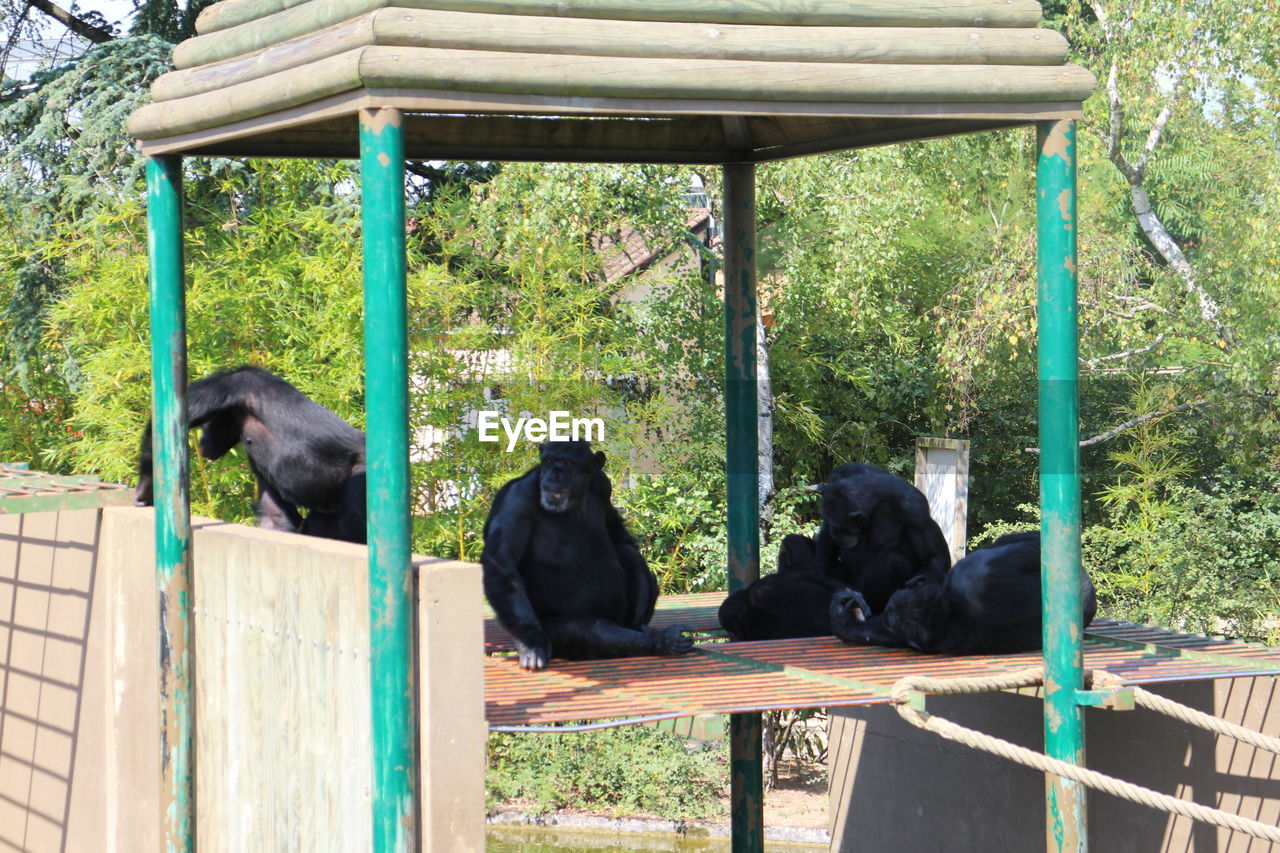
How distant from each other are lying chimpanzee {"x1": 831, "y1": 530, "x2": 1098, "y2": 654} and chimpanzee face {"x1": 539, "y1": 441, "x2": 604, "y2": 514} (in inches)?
44.7

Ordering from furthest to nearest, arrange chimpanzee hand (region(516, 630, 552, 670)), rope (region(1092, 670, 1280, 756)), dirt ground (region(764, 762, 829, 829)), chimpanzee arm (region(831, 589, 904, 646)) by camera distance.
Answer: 1. dirt ground (region(764, 762, 829, 829))
2. chimpanzee arm (region(831, 589, 904, 646))
3. chimpanzee hand (region(516, 630, 552, 670))
4. rope (region(1092, 670, 1280, 756))

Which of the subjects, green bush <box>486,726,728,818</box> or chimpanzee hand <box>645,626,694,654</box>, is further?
green bush <box>486,726,728,818</box>

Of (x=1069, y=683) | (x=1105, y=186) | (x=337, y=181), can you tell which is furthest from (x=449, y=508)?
(x=1105, y=186)

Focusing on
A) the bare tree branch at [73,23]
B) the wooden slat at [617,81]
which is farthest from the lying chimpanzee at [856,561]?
the bare tree branch at [73,23]

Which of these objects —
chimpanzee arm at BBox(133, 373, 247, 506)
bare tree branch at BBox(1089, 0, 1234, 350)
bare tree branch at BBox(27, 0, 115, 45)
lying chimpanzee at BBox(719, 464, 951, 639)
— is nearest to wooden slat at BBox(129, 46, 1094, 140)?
chimpanzee arm at BBox(133, 373, 247, 506)

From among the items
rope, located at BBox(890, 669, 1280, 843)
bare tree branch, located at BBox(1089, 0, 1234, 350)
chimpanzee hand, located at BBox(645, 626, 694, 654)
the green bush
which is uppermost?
bare tree branch, located at BBox(1089, 0, 1234, 350)

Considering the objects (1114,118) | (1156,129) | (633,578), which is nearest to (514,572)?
(633,578)

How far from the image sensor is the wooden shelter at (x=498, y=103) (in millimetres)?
3240

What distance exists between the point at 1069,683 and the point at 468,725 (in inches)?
65.2

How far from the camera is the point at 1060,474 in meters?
3.86

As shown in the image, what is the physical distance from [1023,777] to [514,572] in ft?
7.78

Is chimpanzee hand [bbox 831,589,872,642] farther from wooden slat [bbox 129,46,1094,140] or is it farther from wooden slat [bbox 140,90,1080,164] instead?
wooden slat [bbox 129,46,1094,140]

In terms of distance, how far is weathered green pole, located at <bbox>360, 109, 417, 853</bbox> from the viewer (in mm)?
3209

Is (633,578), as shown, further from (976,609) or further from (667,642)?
(976,609)
